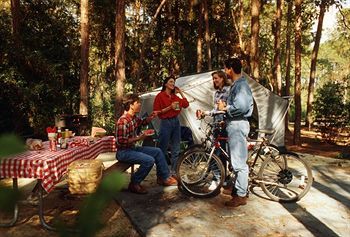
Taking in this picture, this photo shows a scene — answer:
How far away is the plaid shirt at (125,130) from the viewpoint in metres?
5.20

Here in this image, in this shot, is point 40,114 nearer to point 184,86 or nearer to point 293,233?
point 184,86

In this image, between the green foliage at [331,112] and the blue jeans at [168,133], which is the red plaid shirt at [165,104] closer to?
the blue jeans at [168,133]

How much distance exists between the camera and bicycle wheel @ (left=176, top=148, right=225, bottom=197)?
5.36m

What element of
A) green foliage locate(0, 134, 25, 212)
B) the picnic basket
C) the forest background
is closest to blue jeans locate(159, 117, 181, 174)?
the picnic basket

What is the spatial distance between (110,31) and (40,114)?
1083cm

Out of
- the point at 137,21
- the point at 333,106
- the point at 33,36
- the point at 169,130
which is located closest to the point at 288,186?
the point at 169,130

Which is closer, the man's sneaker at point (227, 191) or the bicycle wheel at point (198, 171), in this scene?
the bicycle wheel at point (198, 171)

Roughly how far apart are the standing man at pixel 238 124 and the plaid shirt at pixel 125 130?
4.31 feet

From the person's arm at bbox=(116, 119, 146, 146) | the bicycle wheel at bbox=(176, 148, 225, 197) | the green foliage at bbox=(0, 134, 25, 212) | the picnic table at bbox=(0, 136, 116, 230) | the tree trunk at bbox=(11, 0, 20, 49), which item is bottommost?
the bicycle wheel at bbox=(176, 148, 225, 197)

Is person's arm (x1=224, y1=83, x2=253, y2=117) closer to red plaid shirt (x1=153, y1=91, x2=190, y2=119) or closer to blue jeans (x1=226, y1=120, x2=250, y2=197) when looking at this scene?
blue jeans (x1=226, y1=120, x2=250, y2=197)

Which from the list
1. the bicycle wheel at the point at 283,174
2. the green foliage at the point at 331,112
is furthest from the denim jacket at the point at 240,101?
the green foliage at the point at 331,112

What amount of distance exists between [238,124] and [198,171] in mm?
1130

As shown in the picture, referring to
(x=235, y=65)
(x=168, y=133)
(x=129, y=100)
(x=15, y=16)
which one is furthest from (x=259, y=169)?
(x=15, y=16)

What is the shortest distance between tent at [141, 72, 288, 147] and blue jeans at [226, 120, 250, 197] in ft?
14.8
